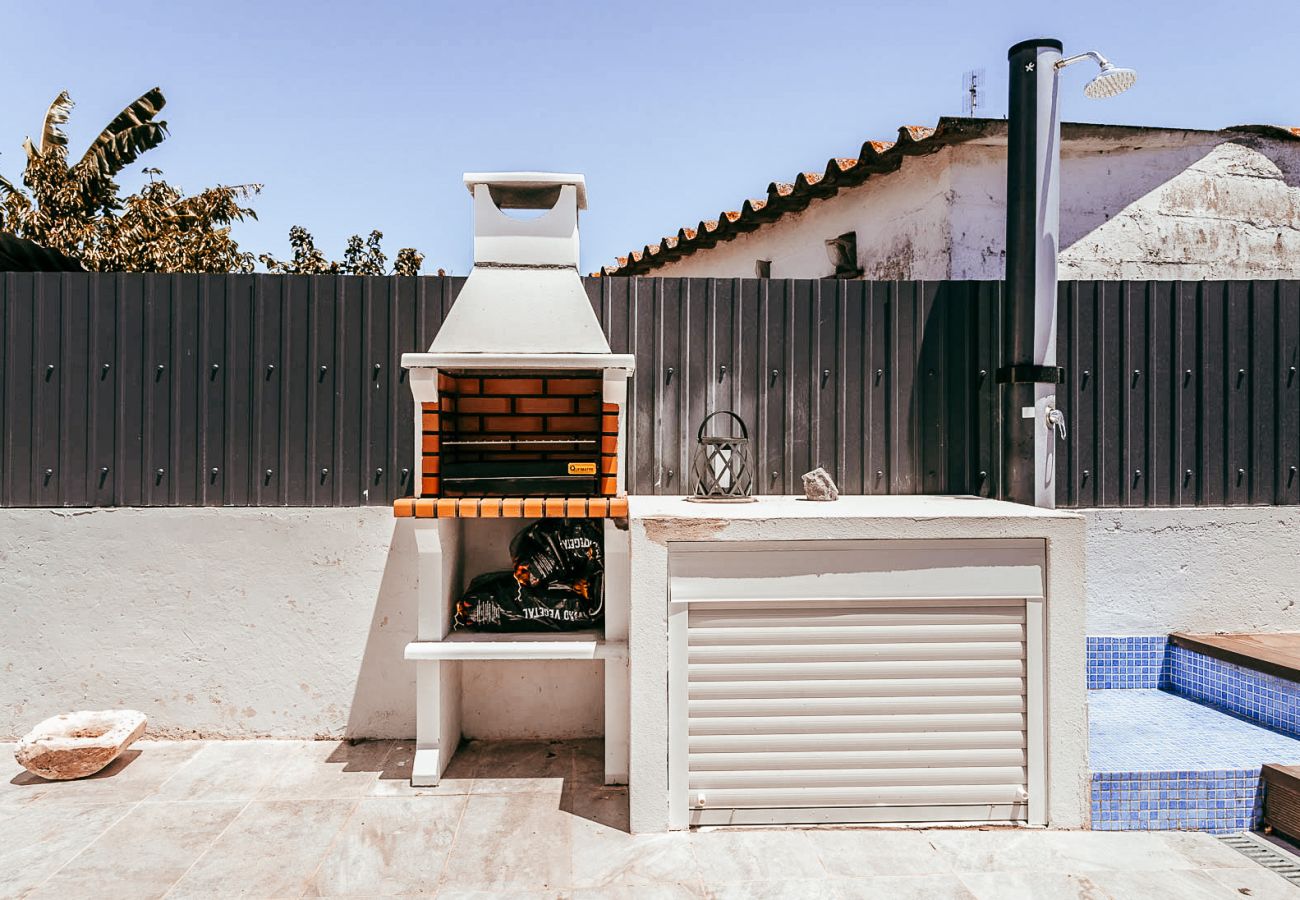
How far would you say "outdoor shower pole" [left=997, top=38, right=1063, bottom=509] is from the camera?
12.5ft

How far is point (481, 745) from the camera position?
4.14 meters

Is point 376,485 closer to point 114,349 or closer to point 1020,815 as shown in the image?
point 114,349

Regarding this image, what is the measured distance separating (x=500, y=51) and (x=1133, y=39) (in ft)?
15.2

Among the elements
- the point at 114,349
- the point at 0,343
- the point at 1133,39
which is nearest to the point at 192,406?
the point at 114,349

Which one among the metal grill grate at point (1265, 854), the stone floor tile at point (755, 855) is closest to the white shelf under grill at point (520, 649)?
the stone floor tile at point (755, 855)

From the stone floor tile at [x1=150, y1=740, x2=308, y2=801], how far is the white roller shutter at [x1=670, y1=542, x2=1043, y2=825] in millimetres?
2131

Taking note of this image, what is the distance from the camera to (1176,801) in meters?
3.17

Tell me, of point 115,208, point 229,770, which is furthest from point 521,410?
point 115,208

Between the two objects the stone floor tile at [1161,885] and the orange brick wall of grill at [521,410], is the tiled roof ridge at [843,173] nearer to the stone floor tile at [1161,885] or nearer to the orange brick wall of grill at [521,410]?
the orange brick wall of grill at [521,410]

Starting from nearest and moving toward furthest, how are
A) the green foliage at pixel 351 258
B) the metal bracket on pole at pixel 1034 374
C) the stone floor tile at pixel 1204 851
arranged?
the stone floor tile at pixel 1204 851
the metal bracket on pole at pixel 1034 374
the green foliage at pixel 351 258

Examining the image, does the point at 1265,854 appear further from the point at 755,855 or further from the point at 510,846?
the point at 510,846

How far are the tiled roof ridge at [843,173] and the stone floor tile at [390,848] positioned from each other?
4954 millimetres

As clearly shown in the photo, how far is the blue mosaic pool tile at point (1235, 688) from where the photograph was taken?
12.0 ft

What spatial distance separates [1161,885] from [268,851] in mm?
3471
